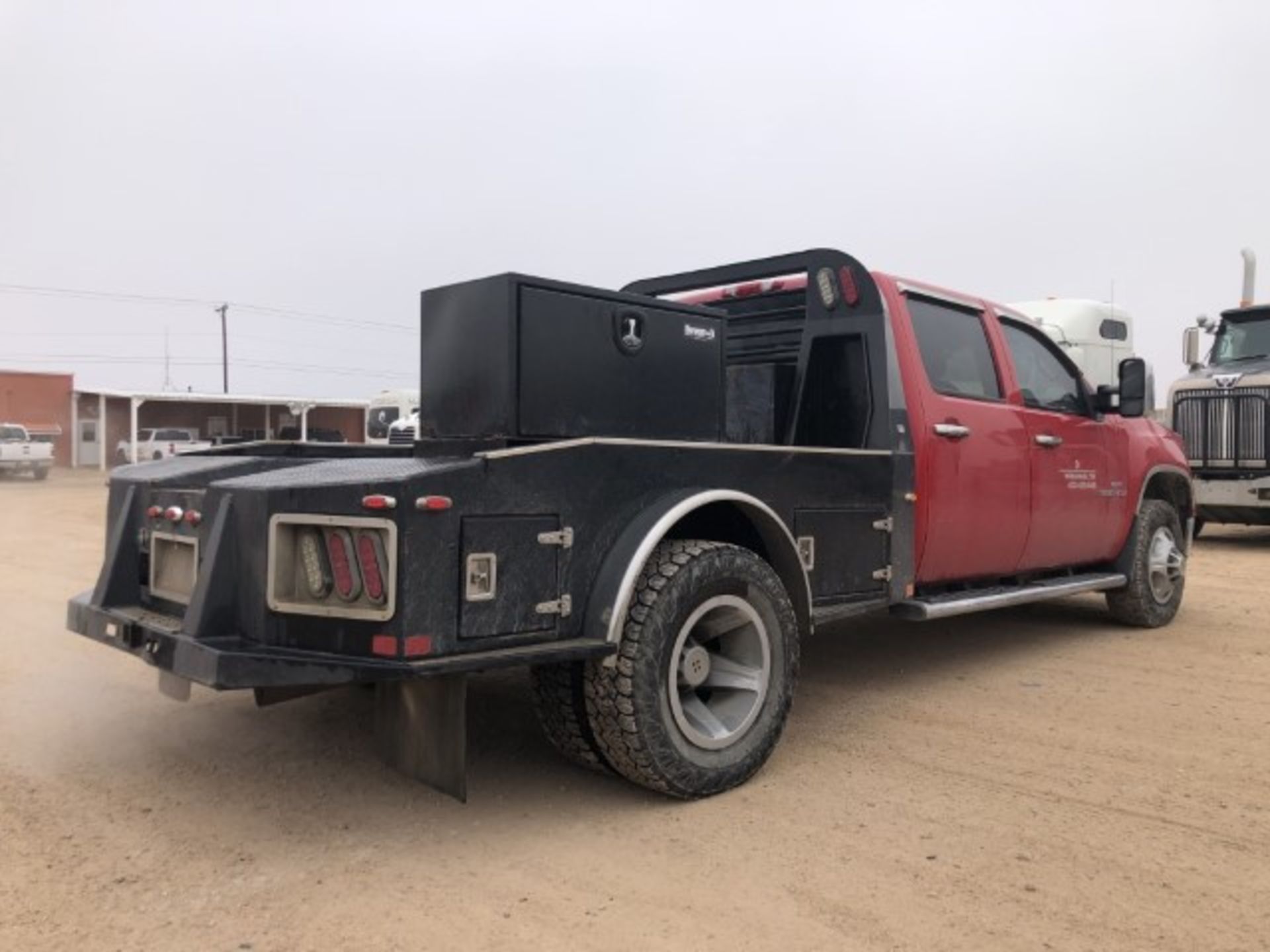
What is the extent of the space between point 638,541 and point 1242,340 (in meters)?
12.9

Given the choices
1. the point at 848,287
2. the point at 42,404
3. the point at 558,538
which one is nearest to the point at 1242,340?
the point at 848,287

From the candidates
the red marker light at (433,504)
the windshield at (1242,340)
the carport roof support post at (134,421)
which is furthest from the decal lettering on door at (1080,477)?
the carport roof support post at (134,421)

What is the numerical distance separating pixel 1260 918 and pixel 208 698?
450 centimetres

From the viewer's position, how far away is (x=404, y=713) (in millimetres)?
3469

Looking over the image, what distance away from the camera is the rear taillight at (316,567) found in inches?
120

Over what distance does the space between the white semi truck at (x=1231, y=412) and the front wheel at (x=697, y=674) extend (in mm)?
11014

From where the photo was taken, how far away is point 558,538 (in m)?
3.28

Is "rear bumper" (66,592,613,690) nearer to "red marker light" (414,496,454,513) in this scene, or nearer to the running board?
"red marker light" (414,496,454,513)

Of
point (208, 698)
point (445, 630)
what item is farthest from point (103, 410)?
point (445, 630)

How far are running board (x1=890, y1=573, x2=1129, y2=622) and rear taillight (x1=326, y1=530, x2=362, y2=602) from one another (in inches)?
109

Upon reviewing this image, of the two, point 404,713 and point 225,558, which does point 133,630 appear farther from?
point 404,713

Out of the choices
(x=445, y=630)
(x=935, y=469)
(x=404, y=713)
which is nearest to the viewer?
(x=445, y=630)

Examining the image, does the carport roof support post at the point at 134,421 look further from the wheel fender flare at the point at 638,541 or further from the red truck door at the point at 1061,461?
the wheel fender flare at the point at 638,541

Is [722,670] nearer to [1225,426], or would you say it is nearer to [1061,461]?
[1061,461]
